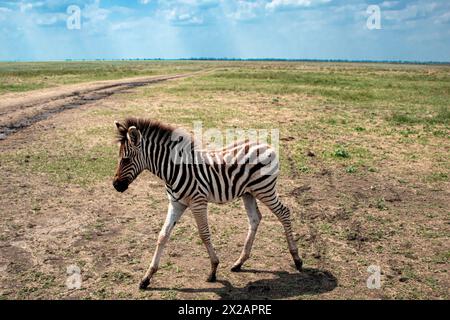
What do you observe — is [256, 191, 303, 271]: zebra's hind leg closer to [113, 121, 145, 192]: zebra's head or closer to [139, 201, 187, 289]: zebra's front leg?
[139, 201, 187, 289]: zebra's front leg

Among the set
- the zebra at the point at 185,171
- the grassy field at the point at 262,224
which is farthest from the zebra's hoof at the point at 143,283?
the grassy field at the point at 262,224

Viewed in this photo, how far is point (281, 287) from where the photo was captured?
589cm

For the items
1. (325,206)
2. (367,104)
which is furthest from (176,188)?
(367,104)

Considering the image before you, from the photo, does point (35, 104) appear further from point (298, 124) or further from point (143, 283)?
point (143, 283)

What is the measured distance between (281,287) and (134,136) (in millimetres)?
3016

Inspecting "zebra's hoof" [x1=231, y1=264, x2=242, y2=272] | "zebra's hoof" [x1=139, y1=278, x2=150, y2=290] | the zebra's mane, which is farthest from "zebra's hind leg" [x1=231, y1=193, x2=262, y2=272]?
the zebra's mane

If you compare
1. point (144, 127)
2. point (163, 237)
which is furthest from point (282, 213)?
point (144, 127)

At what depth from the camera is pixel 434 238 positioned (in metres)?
7.44

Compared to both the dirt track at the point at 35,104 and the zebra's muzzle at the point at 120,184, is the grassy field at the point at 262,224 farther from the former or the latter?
the dirt track at the point at 35,104

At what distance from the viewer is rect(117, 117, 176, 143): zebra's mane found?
5.82 meters

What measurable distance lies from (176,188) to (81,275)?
1.99m

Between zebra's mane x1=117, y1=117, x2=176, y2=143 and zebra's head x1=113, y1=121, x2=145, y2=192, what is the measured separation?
16 millimetres
